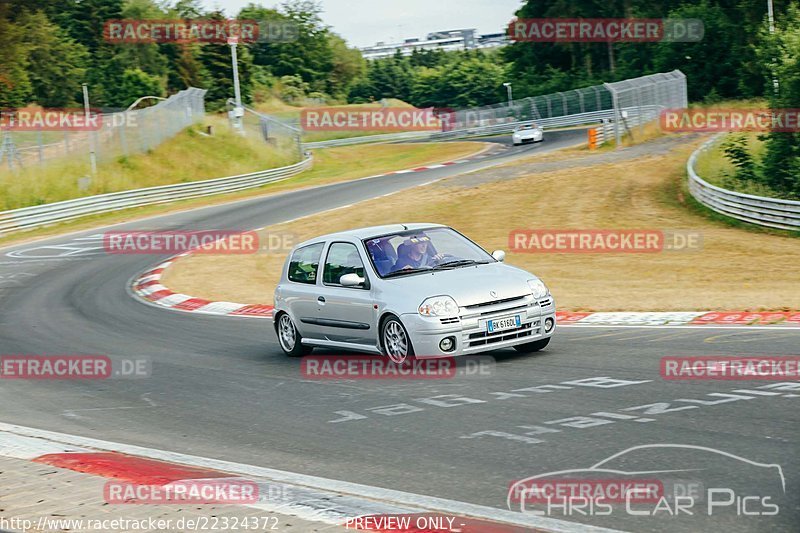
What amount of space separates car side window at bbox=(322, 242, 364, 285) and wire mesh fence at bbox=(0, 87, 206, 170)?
30.9m

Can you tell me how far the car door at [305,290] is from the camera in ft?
40.7

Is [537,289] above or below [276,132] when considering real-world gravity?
below

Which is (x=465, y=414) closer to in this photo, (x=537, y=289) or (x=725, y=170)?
(x=537, y=289)

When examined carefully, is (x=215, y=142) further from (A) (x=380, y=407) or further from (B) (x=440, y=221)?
(A) (x=380, y=407)

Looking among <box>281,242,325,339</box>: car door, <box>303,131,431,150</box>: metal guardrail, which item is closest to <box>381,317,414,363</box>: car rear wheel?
<box>281,242,325,339</box>: car door

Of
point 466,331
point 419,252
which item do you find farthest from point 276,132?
point 466,331

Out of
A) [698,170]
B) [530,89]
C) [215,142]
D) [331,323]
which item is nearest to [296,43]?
[530,89]

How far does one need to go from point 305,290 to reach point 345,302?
96 cm

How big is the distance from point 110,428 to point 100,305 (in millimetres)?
11561

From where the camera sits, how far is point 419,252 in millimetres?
11789

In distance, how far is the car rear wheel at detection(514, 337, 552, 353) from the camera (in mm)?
11414
